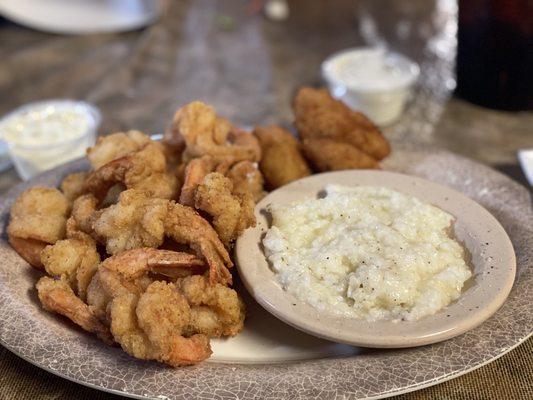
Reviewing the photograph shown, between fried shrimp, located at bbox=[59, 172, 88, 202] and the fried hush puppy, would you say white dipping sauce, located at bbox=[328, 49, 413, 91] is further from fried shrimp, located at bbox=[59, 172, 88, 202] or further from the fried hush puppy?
fried shrimp, located at bbox=[59, 172, 88, 202]

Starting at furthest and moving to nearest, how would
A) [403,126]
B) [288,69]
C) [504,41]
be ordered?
[288,69], [403,126], [504,41]

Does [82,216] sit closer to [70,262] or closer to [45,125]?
[70,262]

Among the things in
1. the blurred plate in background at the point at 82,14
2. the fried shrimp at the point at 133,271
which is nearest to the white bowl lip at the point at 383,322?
the fried shrimp at the point at 133,271

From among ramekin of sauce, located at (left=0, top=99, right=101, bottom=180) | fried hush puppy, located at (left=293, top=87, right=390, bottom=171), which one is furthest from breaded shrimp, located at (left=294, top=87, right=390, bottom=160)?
ramekin of sauce, located at (left=0, top=99, right=101, bottom=180)

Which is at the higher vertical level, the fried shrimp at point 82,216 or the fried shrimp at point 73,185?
the fried shrimp at point 82,216

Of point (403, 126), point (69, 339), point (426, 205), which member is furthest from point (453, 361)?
point (403, 126)

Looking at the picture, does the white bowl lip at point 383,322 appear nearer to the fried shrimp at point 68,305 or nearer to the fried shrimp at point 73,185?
the fried shrimp at point 68,305

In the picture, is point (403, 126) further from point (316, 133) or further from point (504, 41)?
point (316, 133)

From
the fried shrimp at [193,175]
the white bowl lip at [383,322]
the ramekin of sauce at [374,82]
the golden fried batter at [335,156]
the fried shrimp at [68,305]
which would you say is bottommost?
the ramekin of sauce at [374,82]
